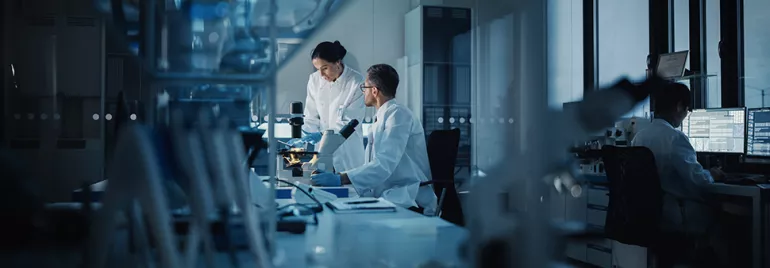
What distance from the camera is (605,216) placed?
152 inches

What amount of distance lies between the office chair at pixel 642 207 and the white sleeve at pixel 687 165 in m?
0.25

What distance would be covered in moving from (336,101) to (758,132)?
2.18 m

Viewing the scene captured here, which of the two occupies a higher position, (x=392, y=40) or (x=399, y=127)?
(x=392, y=40)

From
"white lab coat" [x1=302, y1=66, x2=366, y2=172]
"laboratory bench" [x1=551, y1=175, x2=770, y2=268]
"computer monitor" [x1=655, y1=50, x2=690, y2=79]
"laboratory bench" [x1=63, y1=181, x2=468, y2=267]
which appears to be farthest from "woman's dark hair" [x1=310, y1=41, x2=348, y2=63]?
"computer monitor" [x1=655, y1=50, x2=690, y2=79]

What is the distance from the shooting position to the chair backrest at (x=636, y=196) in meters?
2.86

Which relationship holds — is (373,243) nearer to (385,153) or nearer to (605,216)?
(385,153)

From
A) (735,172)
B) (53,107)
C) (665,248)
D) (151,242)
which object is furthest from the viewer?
(735,172)

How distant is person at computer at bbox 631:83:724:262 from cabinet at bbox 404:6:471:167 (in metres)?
1.85

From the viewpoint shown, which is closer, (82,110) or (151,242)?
(151,242)

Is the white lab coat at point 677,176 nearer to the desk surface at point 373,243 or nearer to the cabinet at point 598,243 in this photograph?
the cabinet at point 598,243

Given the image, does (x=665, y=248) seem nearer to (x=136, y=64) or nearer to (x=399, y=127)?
(x=399, y=127)

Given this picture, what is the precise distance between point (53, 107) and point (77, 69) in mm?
142

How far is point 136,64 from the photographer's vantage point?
1051mm

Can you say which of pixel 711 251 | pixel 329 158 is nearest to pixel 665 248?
pixel 711 251
